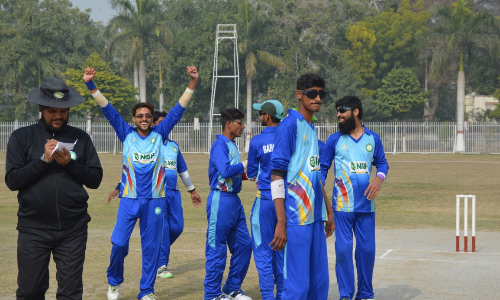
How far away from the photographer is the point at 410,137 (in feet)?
172

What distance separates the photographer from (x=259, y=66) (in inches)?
2357

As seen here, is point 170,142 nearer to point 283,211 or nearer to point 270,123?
point 270,123

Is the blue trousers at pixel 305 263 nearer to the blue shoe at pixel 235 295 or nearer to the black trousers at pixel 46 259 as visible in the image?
the black trousers at pixel 46 259

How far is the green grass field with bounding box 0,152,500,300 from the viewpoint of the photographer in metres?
9.41

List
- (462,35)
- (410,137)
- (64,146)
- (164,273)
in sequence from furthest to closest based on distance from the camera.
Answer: (462,35) → (410,137) → (164,273) → (64,146)

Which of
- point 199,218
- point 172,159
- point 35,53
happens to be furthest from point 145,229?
point 35,53

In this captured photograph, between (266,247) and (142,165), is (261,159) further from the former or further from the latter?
(142,165)

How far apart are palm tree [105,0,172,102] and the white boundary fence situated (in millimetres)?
8974

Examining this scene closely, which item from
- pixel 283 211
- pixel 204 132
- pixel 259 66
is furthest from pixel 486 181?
pixel 259 66

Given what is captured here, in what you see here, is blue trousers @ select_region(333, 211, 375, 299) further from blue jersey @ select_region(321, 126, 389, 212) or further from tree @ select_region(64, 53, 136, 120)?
tree @ select_region(64, 53, 136, 120)

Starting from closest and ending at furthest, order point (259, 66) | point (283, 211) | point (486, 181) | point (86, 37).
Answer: point (283, 211) < point (486, 181) < point (259, 66) < point (86, 37)

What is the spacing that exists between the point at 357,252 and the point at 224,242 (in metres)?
1.46

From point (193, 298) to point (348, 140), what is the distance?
2499 millimetres

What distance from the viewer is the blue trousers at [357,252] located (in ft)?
26.8
